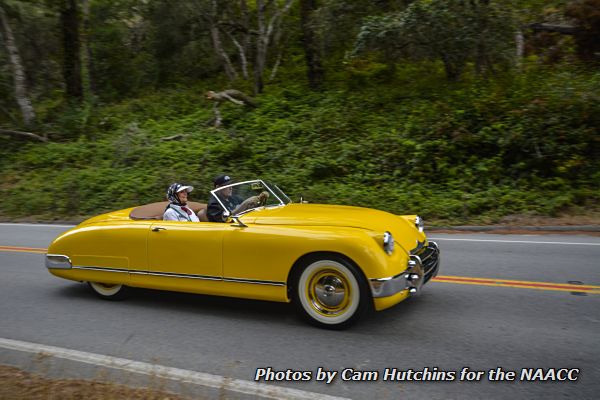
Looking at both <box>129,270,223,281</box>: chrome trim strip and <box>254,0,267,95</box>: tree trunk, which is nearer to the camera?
<box>129,270,223,281</box>: chrome trim strip

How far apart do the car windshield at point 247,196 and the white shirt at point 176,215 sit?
0.60 meters

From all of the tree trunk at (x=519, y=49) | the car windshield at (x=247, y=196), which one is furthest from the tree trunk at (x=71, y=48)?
the car windshield at (x=247, y=196)

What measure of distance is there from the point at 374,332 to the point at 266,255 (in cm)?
123

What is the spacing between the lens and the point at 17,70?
65.5 ft

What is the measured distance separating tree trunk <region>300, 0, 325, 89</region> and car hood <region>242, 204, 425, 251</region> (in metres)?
13.9

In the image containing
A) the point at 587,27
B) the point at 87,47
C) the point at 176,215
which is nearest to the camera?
the point at 176,215

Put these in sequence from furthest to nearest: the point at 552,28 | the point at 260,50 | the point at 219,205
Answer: the point at 260,50 < the point at 552,28 < the point at 219,205

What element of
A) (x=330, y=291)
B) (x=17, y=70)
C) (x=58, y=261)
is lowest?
(x=58, y=261)

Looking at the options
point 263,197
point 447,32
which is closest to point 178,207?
point 263,197

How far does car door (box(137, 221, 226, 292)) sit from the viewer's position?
17.5 ft

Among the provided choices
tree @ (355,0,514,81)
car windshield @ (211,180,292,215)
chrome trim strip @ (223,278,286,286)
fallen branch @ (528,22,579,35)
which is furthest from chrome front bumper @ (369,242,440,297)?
fallen branch @ (528,22,579,35)

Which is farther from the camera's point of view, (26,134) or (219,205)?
(26,134)

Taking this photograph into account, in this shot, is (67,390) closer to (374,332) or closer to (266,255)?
(266,255)

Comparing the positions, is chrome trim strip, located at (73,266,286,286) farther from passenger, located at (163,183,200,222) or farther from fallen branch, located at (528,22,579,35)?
fallen branch, located at (528,22,579,35)
